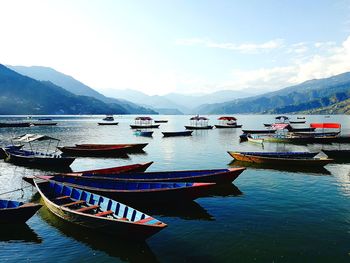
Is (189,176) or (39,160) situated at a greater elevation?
(39,160)

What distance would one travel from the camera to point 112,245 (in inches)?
773

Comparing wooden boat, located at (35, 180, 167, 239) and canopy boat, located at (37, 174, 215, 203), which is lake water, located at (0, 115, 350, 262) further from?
canopy boat, located at (37, 174, 215, 203)

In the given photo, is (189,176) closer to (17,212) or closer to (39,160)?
(17,212)

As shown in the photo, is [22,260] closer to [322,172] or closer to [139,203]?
[139,203]

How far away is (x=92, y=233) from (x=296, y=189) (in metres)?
23.2

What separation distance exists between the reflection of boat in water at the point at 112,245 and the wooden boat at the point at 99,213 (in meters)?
0.50

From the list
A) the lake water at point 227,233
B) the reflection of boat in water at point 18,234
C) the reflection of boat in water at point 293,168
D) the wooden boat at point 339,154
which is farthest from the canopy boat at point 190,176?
the wooden boat at point 339,154

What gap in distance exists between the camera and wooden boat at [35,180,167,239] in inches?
732

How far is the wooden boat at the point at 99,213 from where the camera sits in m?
18.6

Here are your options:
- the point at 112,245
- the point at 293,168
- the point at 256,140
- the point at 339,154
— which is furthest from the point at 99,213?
the point at 256,140

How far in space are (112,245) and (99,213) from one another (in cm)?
284

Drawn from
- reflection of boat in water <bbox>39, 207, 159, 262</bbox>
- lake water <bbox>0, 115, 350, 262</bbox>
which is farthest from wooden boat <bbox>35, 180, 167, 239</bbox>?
lake water <bbox>0, 115, 350, 262</bbox>

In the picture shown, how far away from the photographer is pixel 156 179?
1217 inches

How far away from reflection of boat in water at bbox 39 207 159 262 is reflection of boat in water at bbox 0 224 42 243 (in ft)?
5.82
